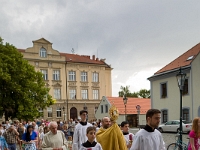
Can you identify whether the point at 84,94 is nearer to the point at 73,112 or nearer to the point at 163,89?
the point at 73,112

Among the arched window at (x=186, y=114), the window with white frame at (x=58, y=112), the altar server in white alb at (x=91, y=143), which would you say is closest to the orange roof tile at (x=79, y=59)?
the window with white frame at (x=58, y=112)

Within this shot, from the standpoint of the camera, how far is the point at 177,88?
32062 mm

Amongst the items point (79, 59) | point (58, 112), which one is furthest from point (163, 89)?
point (79, 59)

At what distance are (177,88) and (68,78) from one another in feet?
96.4

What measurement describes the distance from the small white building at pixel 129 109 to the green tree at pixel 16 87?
15415 mm

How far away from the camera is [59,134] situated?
271 inches

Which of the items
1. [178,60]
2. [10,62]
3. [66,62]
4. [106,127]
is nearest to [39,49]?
[66,62]

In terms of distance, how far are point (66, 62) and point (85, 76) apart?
16.5ft

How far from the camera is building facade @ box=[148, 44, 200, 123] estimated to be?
29.8 meters

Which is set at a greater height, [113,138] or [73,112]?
[113,138]

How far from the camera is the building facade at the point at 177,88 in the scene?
97.9 feet

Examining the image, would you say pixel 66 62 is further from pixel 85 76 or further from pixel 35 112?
pixel 35 112

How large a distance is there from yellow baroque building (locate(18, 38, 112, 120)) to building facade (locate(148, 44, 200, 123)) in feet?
78.0

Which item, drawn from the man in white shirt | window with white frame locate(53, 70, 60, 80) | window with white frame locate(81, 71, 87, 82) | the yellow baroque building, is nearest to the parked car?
the man in white shirt
